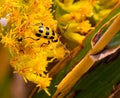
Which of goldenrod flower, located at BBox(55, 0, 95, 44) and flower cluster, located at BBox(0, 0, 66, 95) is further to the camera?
goldenrod flower, located at BBox(55, 0, 95, 44)

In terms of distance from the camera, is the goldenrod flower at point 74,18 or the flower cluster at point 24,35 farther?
the goldenrod flower at point 74,18

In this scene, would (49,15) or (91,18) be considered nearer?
(49,15)

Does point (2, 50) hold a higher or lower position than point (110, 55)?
higher

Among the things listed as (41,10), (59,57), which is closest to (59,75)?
(59,57)

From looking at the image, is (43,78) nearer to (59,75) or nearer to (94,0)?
(59,75)

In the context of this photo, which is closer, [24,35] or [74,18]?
[24,35]
